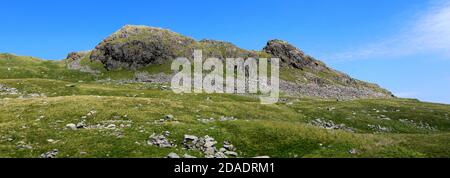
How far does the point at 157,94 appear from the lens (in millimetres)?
80000

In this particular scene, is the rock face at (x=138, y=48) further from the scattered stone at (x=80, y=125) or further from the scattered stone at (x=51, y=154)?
the scattered stone at (x=51, y=154)

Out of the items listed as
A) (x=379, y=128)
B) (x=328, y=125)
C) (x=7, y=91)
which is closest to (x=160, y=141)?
(x=328, y=125)

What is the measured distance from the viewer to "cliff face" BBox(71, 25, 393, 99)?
13288 centimetres

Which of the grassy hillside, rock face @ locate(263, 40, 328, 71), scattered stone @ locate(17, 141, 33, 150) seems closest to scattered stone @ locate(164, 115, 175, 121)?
the grassy hillside

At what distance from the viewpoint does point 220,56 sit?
140 meters

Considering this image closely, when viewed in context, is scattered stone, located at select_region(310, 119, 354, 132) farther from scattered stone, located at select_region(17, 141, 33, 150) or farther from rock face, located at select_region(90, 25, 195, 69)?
rock face, located at select_region(90, 25, 195, 69)

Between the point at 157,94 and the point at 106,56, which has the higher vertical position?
the point at 106,56

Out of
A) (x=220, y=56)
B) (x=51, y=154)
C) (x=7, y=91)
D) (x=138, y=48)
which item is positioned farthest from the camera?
(x=220, y=56)

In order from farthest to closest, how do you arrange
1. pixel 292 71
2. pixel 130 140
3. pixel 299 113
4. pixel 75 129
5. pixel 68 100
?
pixel 292 71 → pixel 299 113 → pixel 68 100 → pixel 75 129 → pixel 130 140

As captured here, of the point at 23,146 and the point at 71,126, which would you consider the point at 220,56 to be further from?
the point at 23,146

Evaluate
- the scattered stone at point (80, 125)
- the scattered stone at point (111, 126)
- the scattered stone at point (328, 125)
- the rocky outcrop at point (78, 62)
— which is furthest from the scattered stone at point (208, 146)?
the rocky outcrop at point (78, 62)
